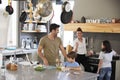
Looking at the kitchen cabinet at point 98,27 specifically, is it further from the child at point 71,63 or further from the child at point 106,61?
the child at point 71,63

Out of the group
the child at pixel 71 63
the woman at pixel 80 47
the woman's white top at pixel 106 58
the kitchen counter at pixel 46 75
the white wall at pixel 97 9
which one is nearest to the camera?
the kitchen counter at pixel 46 75

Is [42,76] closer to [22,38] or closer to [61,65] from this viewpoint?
[61,65]

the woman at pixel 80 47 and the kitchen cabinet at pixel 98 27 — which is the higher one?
the kitchen cabinet at pixel 98 27

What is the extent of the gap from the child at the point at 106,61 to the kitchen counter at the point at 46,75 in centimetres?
155

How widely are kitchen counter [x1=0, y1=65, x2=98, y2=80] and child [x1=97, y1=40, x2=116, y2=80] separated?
5.08 feet

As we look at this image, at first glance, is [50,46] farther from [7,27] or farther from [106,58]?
[7,27]

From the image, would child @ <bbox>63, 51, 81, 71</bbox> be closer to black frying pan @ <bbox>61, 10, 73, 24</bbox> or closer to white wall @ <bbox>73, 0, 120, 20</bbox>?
black frying pan @ <bbox>61, 10, 73, 24</bbox>

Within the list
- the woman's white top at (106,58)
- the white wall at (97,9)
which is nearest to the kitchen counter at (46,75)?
the woman's white top at (106,58)

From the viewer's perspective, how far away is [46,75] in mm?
3268

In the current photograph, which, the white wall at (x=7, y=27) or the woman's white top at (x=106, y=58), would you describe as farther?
the white wall at (x=7, y=27)

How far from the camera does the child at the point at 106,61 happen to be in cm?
482

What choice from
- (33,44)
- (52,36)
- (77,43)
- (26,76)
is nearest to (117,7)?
(77,43)

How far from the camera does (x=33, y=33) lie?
7.36m

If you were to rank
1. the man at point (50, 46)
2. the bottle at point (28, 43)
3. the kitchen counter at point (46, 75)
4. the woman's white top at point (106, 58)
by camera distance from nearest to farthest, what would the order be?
1. the kitchen counter at point (46, 75)
2. the man at point (50, 46)
3. the woman's white top at point (106, 58)
4. the bottle at point (28, 43)
